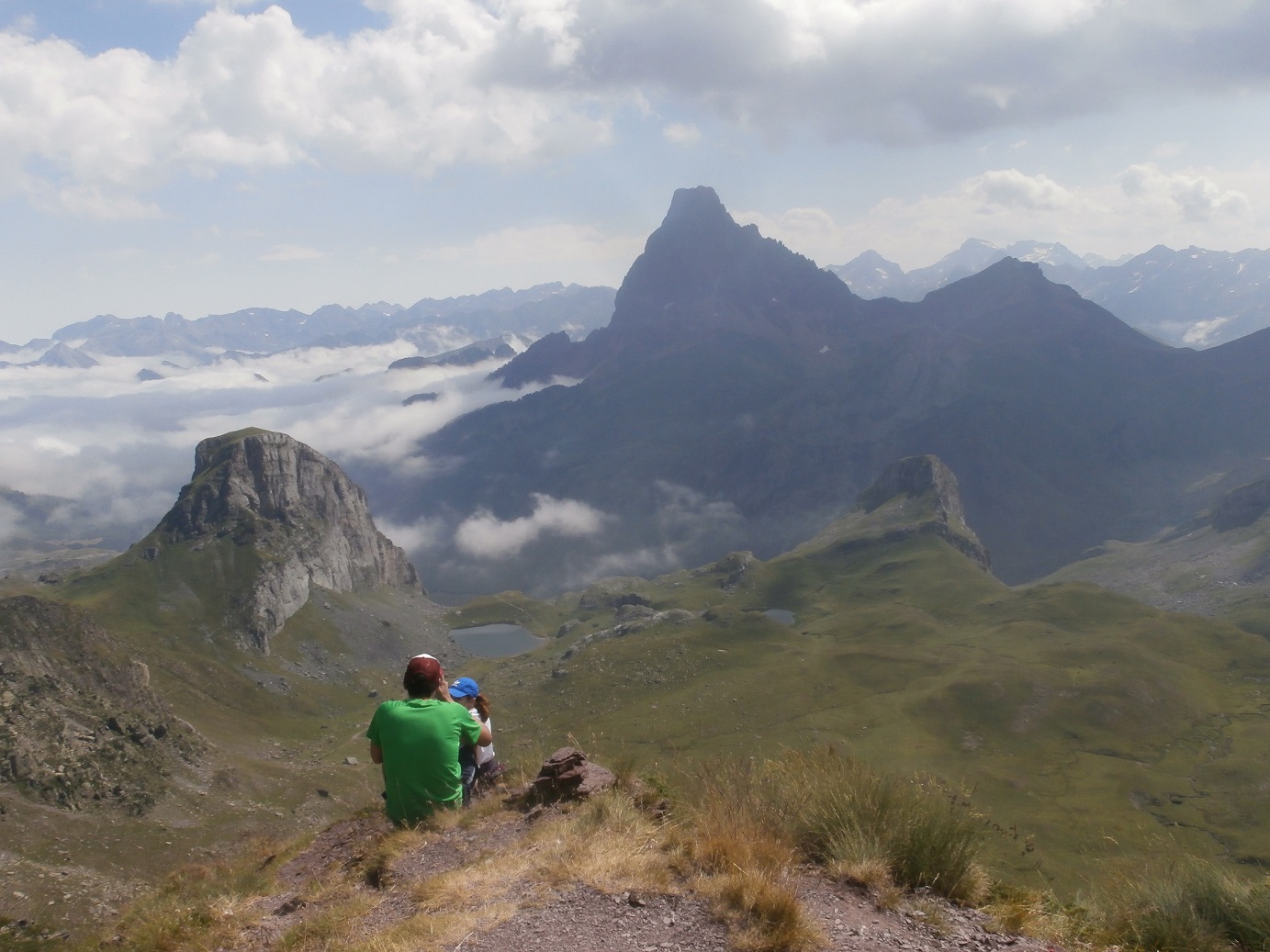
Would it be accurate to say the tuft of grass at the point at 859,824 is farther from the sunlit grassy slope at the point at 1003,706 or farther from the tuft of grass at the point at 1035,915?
the sunlit grassy slope at the point at 1003,706

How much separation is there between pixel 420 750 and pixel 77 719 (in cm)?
7853

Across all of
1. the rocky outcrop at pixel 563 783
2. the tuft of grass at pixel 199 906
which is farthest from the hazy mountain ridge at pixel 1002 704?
the rocky outcrop at pixel 563 783

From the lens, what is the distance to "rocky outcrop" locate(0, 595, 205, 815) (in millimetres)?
60969

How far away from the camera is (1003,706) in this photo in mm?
109688

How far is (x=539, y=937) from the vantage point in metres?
8.33

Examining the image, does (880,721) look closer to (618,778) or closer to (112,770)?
(112,770)

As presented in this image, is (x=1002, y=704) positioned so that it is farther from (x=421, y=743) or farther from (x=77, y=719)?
(x=421, y=743)

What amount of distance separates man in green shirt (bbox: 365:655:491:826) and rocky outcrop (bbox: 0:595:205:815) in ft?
208

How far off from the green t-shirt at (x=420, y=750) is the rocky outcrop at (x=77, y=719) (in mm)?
63330

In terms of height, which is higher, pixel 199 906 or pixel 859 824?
pixel 859 824

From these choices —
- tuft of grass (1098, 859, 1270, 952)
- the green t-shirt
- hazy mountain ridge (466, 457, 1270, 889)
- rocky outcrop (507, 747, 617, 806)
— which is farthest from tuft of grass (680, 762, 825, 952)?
hazy mountain ridge (466, 457, 1270, 889)

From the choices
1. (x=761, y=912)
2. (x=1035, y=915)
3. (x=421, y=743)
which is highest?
(x=421, y=743)

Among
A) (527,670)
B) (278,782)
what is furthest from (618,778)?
(527,670)

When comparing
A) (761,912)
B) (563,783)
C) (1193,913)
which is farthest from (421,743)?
(1193,913)
